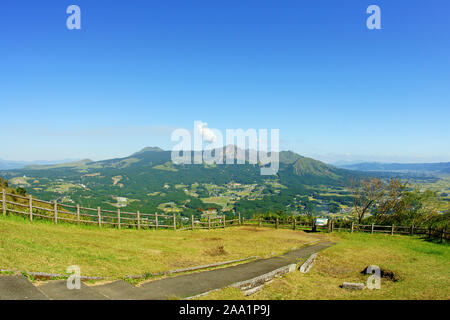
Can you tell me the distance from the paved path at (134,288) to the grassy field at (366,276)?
94 centimetres

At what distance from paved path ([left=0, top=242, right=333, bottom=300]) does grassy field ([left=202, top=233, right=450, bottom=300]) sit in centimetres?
94

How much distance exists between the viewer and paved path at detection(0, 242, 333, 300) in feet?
24.5

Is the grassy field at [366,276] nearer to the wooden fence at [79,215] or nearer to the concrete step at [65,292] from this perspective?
the concrete step at [65,292]

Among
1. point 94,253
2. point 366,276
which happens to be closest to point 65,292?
point 94,253

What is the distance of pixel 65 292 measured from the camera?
785cm

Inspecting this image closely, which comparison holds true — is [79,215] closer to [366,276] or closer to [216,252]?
[216,252]

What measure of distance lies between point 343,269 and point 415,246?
11.5 metres

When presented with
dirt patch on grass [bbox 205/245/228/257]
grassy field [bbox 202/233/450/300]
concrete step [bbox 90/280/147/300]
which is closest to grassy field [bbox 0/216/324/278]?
dirt patch on grass [bbox 205/245/228/257]

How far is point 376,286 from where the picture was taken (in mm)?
11914

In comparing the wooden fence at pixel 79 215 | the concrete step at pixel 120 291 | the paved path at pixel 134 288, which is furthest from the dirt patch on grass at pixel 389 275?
the wooden fence at pixel 79 215

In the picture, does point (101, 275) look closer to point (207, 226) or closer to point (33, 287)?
point (33, 287)

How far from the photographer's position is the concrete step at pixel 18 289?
7.05 m

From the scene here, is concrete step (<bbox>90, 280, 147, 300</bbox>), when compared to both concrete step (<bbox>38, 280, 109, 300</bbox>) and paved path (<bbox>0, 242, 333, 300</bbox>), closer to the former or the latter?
paved path (<bbox>0, 242, 333, 300</bbox>)

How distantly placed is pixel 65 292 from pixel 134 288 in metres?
2.02
